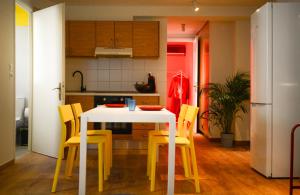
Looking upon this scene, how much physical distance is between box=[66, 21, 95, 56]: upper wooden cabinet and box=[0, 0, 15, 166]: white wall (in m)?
1.33

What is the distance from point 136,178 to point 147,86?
7.12 feet

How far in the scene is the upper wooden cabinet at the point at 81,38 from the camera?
5.40 m

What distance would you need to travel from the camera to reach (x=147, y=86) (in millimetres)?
5402

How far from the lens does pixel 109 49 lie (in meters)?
5.35

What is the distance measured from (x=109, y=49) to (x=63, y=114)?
2.54 meters

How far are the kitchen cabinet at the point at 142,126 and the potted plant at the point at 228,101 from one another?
1.17 m

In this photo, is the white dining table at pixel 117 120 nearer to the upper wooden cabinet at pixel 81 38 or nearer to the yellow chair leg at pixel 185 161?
the yellow chair leg at pixel 185 161

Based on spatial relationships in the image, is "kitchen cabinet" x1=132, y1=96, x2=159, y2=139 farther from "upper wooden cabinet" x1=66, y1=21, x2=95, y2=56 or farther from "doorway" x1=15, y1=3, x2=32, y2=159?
"doorway" x1=15, y1=3, x2=32, y2=159

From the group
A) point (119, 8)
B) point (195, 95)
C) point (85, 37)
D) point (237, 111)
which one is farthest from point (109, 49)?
point (195, 95)

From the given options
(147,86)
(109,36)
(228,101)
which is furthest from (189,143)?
(109,36)

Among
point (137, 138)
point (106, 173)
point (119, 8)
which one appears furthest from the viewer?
point (119, 8)

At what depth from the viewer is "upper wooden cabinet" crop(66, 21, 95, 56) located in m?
5.40

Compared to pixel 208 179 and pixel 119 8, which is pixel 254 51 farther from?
pixel 119 8

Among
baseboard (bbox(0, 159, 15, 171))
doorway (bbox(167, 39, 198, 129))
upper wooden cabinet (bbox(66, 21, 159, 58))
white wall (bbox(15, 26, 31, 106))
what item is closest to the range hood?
upper wooden cabinet (bbox(66, 21, 159, 58))
